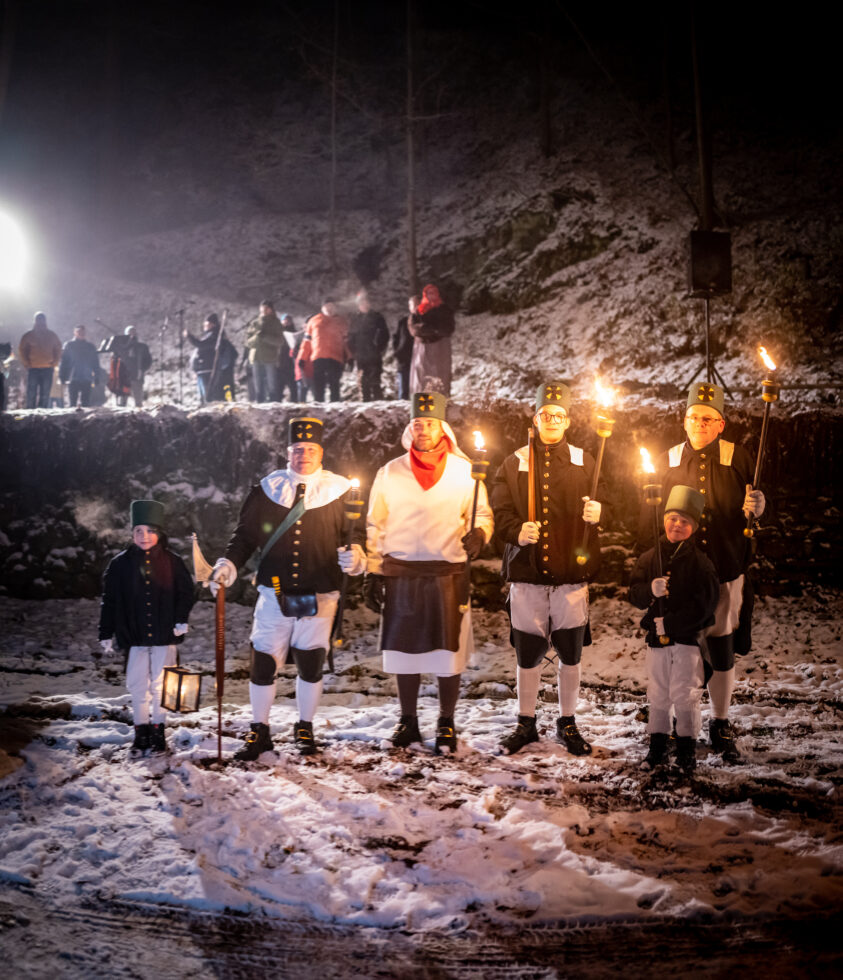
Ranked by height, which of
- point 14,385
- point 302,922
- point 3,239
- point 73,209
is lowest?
point 302,922

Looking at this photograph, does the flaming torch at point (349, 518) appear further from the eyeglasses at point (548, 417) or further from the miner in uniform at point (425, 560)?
the eyeglasses at point (548, 417)

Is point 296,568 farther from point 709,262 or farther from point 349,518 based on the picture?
point 709,262

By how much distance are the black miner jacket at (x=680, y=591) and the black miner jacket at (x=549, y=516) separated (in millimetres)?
414

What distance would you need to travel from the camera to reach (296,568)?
5531 millimetres

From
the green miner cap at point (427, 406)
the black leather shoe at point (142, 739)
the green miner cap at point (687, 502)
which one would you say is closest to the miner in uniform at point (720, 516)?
the green miner cap at point (687, 502)

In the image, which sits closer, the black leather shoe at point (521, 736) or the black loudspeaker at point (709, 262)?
the black leather shoe at point (521, 736)

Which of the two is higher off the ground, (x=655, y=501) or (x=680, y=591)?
(x=655, y=501)

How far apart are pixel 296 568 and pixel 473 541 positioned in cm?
128

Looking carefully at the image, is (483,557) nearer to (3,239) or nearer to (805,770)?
(805,770)

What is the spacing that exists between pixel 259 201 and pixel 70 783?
953 inches

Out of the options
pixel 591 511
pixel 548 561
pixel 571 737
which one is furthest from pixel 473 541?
pixel 571 737

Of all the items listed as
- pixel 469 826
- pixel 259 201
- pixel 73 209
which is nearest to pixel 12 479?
pixel 469 826

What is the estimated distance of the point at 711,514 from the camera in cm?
557

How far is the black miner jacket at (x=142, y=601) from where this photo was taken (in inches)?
220
